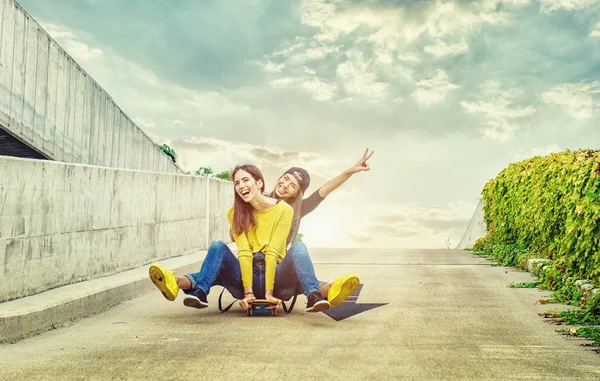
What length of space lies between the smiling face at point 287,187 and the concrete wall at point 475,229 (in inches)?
492

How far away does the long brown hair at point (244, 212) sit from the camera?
636 cm

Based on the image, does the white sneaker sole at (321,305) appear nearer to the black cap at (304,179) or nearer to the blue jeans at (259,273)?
the blue jeans at (259,273)

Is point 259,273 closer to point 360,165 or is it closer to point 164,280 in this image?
point 164,280

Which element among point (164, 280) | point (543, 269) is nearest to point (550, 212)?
point (543, 269)

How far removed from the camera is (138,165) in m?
18.9

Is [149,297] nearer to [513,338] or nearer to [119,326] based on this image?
[119,326]

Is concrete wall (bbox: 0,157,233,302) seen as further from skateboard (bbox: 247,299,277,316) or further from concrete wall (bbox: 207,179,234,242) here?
skateboard (bbox: 247,299,277,316)

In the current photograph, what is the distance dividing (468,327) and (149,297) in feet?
14.8

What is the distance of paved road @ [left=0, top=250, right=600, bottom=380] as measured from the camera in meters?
4.62

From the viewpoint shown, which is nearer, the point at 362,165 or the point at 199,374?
the point at 199,374

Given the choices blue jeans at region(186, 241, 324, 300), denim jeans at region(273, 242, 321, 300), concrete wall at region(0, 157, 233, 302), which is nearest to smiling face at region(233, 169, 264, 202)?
blue jeans at region(186, 241, 324, 300)

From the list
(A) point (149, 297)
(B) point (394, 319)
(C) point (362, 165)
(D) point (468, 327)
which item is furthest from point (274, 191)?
(A) point (149, 297)

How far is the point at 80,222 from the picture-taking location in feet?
28.9

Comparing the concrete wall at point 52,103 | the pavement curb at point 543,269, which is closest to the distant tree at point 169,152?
the concrete wall at point 52,103
